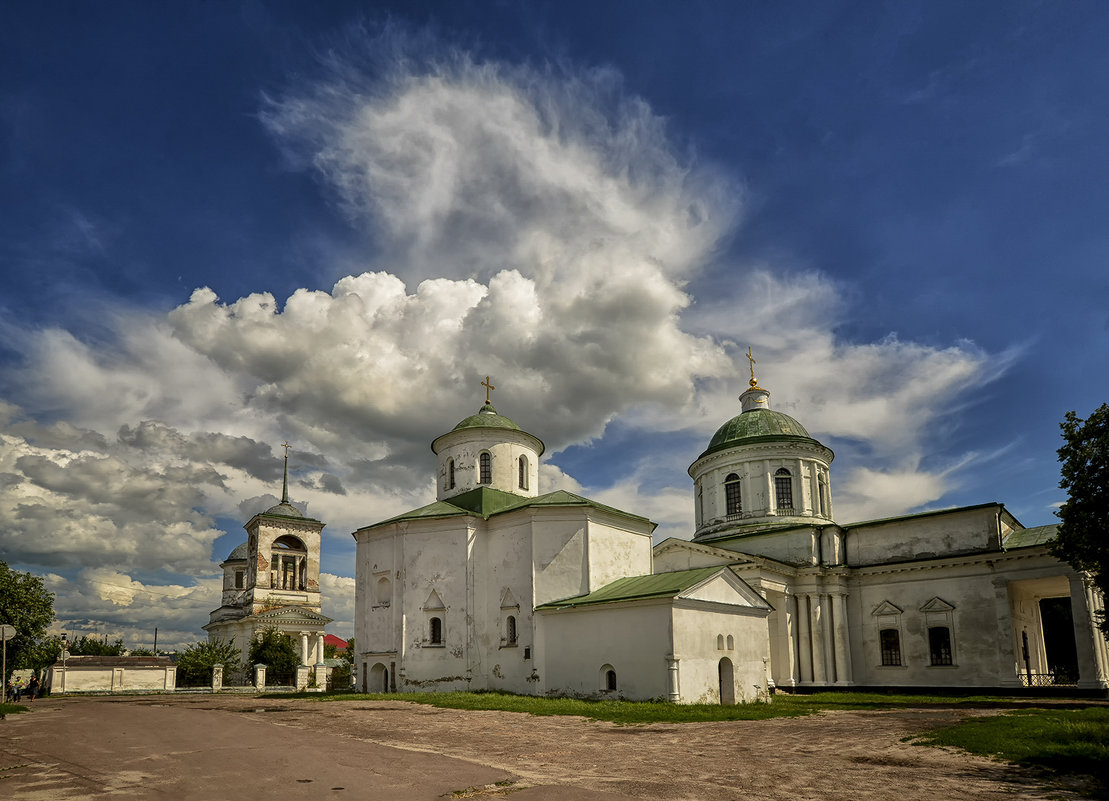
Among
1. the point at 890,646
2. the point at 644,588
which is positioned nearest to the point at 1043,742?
the point at 644,588

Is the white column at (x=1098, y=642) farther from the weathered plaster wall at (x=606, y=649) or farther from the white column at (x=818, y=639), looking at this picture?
the weathered plaster wall at (x=606, y=649)

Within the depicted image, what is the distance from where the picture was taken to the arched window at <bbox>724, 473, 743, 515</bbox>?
132ft

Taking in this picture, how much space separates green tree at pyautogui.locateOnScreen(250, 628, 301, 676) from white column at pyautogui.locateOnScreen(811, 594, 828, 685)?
94.7ft

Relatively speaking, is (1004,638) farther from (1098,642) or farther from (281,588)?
(281,588)

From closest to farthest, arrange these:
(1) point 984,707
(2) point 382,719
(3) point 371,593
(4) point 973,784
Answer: (4) point 973,784
(2) point 382,719
(1) point 984,707
(3) point 371,593

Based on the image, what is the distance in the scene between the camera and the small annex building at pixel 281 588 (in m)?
51.0

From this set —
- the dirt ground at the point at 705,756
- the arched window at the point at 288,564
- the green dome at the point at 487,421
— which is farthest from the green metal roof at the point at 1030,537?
the arched window at the point at 288,564

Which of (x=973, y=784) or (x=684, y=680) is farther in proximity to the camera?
(x=684, y=680)

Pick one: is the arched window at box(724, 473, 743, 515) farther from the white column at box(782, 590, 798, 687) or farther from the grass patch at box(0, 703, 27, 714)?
the grass patch at box(0, 703, 27, 714)

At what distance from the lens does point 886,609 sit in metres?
34.1

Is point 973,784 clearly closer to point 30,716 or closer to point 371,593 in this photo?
point 30,716

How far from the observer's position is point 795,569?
35.2m

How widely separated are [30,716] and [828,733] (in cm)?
2157

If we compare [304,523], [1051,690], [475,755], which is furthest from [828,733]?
[304,523]
